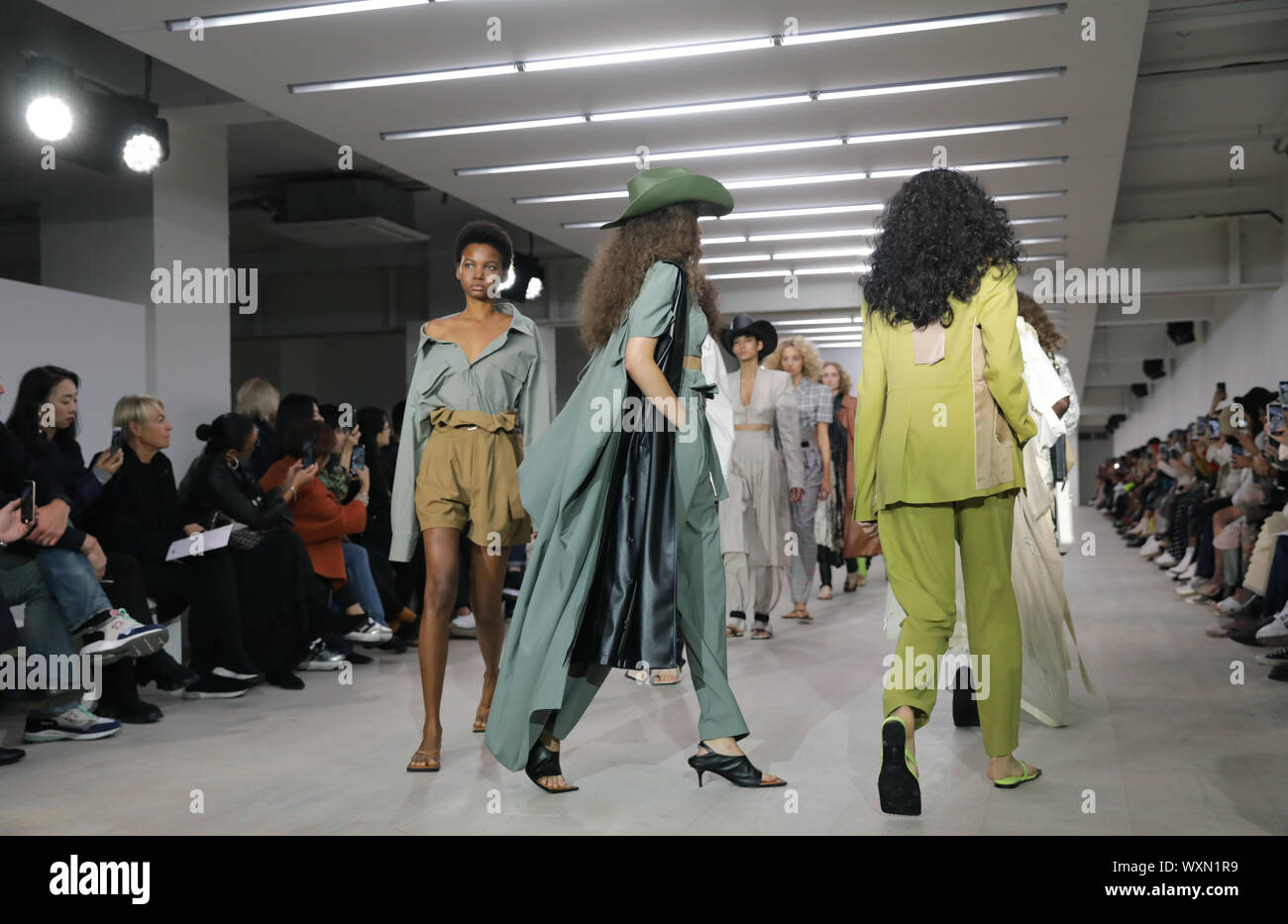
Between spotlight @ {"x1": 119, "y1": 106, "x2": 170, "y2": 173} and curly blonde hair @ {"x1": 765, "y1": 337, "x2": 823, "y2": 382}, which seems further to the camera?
curly blonde hair @ {"x1": 765, "y1": 337, "x2": 823, "y2": 382}

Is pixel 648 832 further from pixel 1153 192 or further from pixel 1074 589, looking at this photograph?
pixel 1153 192

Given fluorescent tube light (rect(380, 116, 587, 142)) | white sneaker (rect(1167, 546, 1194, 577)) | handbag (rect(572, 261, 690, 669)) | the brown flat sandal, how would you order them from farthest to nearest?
white sneaker (rect(1167, 546, 1194, 577)), fluorescent tube light (rect(380, 116, 587, 142)), the brown flat sandal, handbag (rect(572, 261, 690, 669))

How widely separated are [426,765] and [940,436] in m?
1.47

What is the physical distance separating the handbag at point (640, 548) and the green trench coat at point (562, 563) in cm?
4

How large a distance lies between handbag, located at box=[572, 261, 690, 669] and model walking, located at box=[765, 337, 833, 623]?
10.0 ft

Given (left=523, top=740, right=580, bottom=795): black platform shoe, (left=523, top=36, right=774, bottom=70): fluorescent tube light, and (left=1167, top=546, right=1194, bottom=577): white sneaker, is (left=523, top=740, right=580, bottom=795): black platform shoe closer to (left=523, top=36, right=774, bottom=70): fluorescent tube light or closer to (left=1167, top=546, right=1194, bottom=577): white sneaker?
(left=523, top=36, right=774, bottom=70): fluorescent tube light

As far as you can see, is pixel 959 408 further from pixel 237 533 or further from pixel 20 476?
pixel 237 533

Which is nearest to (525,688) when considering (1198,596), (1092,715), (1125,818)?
(1125,818)

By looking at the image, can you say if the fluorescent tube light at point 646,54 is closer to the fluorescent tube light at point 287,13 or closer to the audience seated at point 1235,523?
the fluorescent tube light at point 287,13

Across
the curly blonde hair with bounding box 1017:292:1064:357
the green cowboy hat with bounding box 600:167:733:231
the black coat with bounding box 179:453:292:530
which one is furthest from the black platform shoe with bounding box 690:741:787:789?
the black coat with bounding box 179:453:292:530

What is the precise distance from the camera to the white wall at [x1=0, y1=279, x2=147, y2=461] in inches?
187

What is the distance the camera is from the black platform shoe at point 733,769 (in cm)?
267
